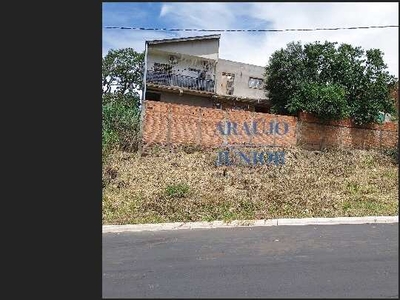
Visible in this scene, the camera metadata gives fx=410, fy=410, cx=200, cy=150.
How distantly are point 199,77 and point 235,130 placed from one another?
1035 centimetres

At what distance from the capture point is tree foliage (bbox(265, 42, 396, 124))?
1600 centimetres

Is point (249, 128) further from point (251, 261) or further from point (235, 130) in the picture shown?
point (251, 261)

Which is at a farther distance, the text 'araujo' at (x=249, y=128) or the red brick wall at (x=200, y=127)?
the text 'araujo' at (x=249, y=128)

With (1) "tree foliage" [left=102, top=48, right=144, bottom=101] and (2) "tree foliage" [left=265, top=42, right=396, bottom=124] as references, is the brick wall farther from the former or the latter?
(1) "tree foliage" [left=102, top=48, right=144, bottom=101]

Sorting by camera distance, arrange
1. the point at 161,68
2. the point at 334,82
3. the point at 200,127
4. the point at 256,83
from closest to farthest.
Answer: the point at 200,127 → the point at 334,82 → the point at 161,68 → the point at 256,83

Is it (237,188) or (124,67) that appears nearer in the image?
(237,188)

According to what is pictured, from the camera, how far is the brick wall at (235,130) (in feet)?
44.0

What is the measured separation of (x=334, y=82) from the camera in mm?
17688

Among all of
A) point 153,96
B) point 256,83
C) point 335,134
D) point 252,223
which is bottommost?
point 252,223

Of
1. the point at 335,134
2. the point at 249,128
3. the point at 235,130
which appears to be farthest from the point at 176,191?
Result: the point at 335,134

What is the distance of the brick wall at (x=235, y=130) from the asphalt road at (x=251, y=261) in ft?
23.5

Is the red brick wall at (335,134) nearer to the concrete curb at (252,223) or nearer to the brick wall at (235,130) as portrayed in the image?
the brick wall at (235,130)

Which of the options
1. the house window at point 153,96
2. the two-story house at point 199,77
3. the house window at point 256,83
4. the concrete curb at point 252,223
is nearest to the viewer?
the concrete curb at point 252,223

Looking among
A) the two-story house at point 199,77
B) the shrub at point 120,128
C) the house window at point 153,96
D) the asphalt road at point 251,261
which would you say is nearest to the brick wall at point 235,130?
the shrub at point 120,128
